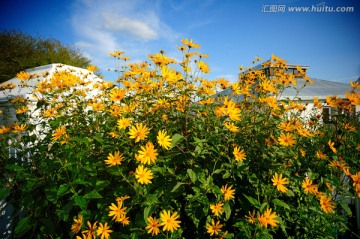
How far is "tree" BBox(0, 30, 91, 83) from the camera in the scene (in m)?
13.5

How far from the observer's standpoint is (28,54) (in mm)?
15516

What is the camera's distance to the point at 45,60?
43.6 ft

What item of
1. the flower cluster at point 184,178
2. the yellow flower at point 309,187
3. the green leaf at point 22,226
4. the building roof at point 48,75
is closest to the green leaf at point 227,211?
the flower cluster at point 184,178

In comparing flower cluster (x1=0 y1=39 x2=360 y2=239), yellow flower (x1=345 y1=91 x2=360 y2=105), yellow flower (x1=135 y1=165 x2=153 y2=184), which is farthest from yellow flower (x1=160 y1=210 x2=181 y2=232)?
yellow flower (x1=345 y1=91 x2=360 y2=105)

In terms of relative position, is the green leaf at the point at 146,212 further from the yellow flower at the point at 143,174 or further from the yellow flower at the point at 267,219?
the yellow flower at the point at 267,219

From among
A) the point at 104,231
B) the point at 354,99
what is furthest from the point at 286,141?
the point at 104,231

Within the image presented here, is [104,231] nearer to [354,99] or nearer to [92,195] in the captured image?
[92,195]

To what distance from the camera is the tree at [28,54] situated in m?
13.5

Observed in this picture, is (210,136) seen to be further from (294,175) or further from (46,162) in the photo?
(46,162)

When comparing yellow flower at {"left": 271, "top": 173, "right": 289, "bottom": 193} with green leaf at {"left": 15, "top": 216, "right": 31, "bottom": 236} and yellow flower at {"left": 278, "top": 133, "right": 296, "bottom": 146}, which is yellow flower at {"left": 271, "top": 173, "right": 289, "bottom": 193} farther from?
green leaf at {"left": 15, "top": 216, "right": 31, "bottom": 236}

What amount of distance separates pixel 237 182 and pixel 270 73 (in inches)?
89.0

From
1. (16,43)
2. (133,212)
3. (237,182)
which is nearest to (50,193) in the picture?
(133,212)

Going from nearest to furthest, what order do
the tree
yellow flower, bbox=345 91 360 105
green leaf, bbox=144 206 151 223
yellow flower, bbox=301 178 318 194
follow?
green leaf, bbox=144 206 151 223 → yellow flower, bbox=301 178 318 194 → yellow flower, bbox=345 91 360 105 → the tree

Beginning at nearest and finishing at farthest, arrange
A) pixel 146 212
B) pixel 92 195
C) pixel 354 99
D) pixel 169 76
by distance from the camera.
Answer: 1. pixel 146 212
2. pixel 92 195
3. pixel 354 99
4. pixel 169 76
